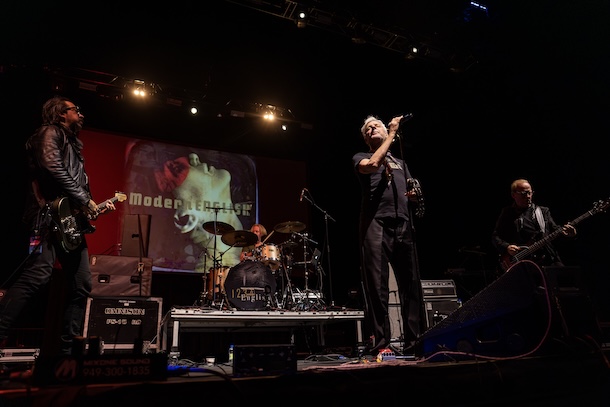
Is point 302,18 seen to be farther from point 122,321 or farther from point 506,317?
point 506,317

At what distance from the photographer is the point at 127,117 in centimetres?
798

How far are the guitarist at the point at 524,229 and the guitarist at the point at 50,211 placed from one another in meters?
4.66

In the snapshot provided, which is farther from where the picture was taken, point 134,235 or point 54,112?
point 134,235

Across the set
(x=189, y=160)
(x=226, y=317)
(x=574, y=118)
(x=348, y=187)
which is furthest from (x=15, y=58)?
(x=574, y=118)

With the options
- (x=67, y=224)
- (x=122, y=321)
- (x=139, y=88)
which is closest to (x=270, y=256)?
(x=122, y=321)

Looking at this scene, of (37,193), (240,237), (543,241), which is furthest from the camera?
(240,237)

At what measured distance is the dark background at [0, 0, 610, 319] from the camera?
5.96 metres

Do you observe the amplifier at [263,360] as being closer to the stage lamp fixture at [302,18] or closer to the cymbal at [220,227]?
the cymbal at [220,227]

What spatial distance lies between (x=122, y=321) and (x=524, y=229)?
480 centimetres

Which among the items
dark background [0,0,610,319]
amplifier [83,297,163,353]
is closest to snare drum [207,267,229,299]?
amplifier [83,297,163,353]

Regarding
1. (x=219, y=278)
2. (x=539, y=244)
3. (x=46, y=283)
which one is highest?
(x=539, y=244)

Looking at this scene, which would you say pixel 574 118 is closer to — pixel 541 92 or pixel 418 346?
pixel 541 92

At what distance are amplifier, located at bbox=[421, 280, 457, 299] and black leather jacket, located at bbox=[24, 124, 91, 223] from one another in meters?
4.44

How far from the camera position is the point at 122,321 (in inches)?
175
